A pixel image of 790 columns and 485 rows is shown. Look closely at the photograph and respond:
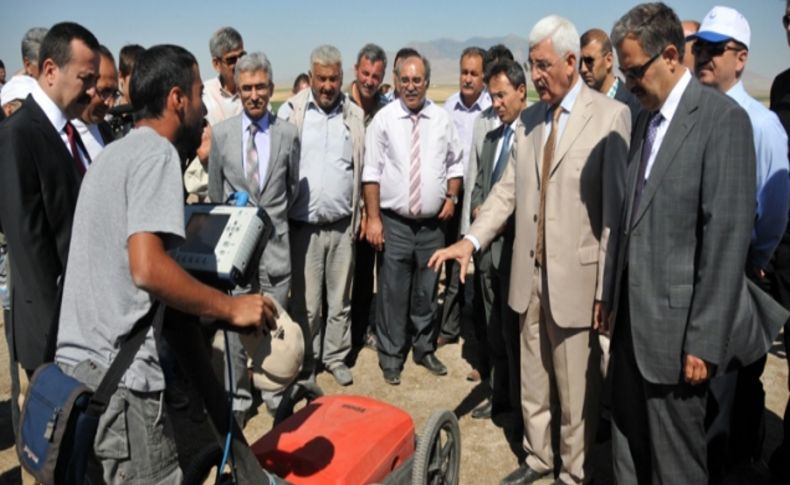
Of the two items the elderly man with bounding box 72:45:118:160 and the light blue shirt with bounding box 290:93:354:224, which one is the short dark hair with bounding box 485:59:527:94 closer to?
the light blue shirt with bounding box 290:93:354:224

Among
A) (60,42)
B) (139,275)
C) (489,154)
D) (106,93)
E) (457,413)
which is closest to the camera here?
(139,275)

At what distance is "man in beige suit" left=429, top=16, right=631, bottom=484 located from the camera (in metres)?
3.29

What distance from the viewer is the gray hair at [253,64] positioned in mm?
4449

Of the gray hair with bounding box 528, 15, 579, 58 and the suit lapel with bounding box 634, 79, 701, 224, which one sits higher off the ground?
the gray hair with bounding box 528, 15, 579, 58

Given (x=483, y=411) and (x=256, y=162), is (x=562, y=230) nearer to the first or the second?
(x=483, y=411)

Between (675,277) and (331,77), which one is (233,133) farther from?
(675,277)

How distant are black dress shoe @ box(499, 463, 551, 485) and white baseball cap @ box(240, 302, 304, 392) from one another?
1989 mm

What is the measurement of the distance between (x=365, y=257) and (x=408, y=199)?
883 mm

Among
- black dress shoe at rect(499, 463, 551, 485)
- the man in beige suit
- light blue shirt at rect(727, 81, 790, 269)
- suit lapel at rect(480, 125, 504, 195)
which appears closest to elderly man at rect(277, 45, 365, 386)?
suit lapel at rect(480, 125, 504, 195)

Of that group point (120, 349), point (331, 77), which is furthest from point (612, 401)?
point (331, 77)

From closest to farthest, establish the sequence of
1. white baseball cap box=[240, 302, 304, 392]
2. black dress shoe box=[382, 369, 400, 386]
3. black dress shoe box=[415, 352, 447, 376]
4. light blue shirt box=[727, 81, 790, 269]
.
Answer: white baseball cap box=[240, 302, 304, 392], light blue shirt box=[727, 81, 790, 269], black dress shoe box=[382, 369, 400, 386], black dress shoe box=[415, 352, 447, 376]

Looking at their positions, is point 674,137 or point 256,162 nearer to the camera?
point 674,137

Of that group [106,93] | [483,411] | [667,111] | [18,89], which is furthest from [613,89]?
[18,89]

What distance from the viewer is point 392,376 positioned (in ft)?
17.3
